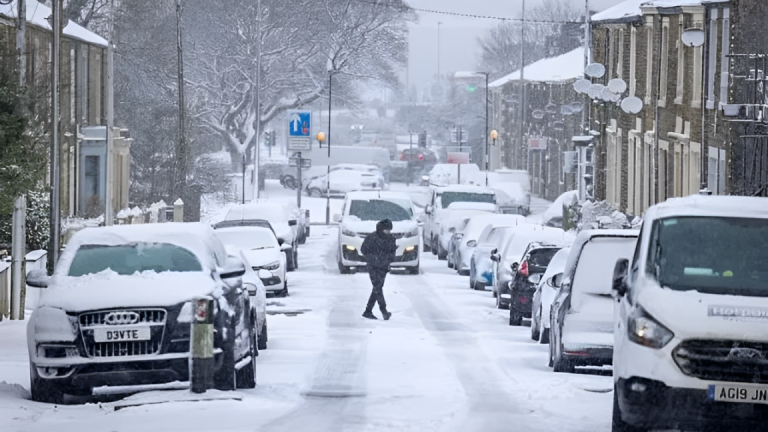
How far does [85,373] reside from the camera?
11.4 metres

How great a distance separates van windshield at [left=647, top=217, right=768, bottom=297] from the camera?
954 centimetres

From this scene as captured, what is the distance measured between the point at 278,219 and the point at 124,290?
943 inches

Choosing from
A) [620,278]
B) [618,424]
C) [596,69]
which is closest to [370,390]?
[620,278]

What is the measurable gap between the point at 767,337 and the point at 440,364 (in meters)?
6.09

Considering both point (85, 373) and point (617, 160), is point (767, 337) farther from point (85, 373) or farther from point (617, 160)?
point (617, 160)

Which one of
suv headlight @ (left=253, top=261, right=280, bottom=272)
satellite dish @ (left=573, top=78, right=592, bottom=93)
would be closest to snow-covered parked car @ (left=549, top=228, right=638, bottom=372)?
suv headlight @ (left=253, top=261, right=280, bottom=272)

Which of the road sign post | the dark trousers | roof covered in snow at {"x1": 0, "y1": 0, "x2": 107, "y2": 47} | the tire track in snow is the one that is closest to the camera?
the tire track in snow

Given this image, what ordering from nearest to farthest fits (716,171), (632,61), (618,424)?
1. (618,424)
2. (716,171)
3. (632,61)

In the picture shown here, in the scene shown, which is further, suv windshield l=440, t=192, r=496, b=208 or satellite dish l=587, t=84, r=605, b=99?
suv windshield l=440, t=192, r=496, b=208

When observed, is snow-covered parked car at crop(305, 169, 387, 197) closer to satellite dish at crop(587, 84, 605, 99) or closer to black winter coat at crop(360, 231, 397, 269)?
satellite dish at crop(587, 84, 605, 99)

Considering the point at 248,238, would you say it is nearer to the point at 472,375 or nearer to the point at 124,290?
the point at 472,375

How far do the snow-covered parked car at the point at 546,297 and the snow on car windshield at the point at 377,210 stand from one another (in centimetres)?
1477

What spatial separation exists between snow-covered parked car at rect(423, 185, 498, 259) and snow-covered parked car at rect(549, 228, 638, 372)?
23.3 metres

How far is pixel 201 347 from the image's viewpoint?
36.5 feet
